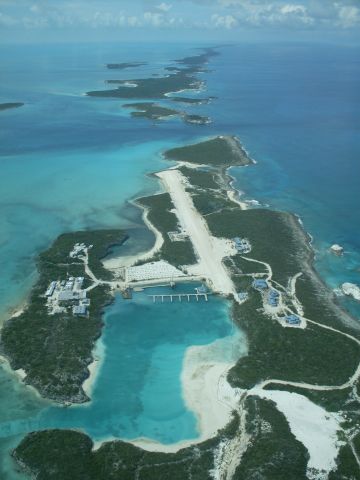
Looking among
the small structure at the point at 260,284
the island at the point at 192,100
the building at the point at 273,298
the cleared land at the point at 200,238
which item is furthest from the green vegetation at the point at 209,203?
the island at the point at 192,100

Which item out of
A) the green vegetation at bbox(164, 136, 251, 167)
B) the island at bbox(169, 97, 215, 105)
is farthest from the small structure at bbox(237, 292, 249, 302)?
the island at bbox(169, 97, 215, 105)

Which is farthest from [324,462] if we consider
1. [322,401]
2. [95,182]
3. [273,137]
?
[273,137]

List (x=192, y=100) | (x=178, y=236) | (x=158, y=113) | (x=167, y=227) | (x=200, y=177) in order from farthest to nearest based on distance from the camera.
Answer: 1. (x=192, y=100)
2. (x=158, y=113)
3. (x=200, y=177)
4. (x=167, y=227)
5. (x=178, y=236)

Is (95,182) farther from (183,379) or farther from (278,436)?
(278,436)

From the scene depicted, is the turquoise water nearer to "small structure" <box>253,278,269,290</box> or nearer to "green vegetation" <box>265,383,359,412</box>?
"small structure" <box>253,278,269,290</box>

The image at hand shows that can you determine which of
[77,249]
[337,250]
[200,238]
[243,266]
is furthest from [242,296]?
[77,249]

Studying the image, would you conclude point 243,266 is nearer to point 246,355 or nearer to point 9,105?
point 246,355
